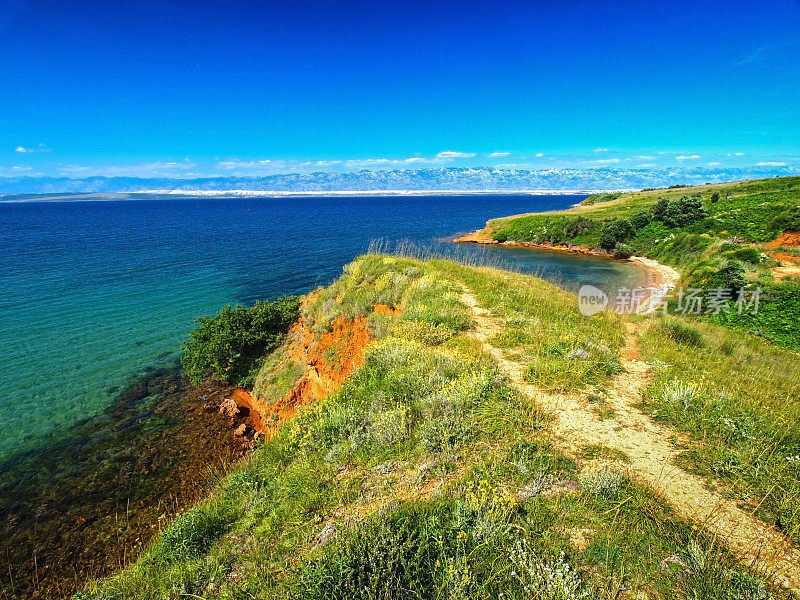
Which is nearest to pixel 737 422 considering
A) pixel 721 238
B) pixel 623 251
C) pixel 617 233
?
pixel 721 238

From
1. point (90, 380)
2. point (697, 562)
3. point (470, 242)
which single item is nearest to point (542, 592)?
point (697, 562)

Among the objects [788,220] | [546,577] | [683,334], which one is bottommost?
[683,334]

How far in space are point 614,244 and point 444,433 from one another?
186 feet

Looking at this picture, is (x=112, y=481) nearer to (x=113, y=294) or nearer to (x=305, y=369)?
(x=305, y=369)

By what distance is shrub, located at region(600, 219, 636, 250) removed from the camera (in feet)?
173

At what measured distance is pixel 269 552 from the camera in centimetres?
529

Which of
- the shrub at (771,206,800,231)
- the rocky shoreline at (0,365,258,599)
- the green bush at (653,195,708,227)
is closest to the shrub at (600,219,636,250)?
the green bush at (653,195,708,227)

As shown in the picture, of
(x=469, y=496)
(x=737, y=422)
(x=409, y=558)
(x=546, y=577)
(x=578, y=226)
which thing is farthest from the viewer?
(x=578, y=226)

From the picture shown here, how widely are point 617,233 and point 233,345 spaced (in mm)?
55101

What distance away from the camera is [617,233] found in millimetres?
52906

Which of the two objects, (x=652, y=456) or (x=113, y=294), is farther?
(x=113, y=294)

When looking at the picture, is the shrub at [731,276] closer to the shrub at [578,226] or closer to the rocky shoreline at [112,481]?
the rocky shoreline at [112,481]

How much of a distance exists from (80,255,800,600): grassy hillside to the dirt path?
20 cm

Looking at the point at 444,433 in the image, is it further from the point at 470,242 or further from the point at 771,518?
the point at 470,242
